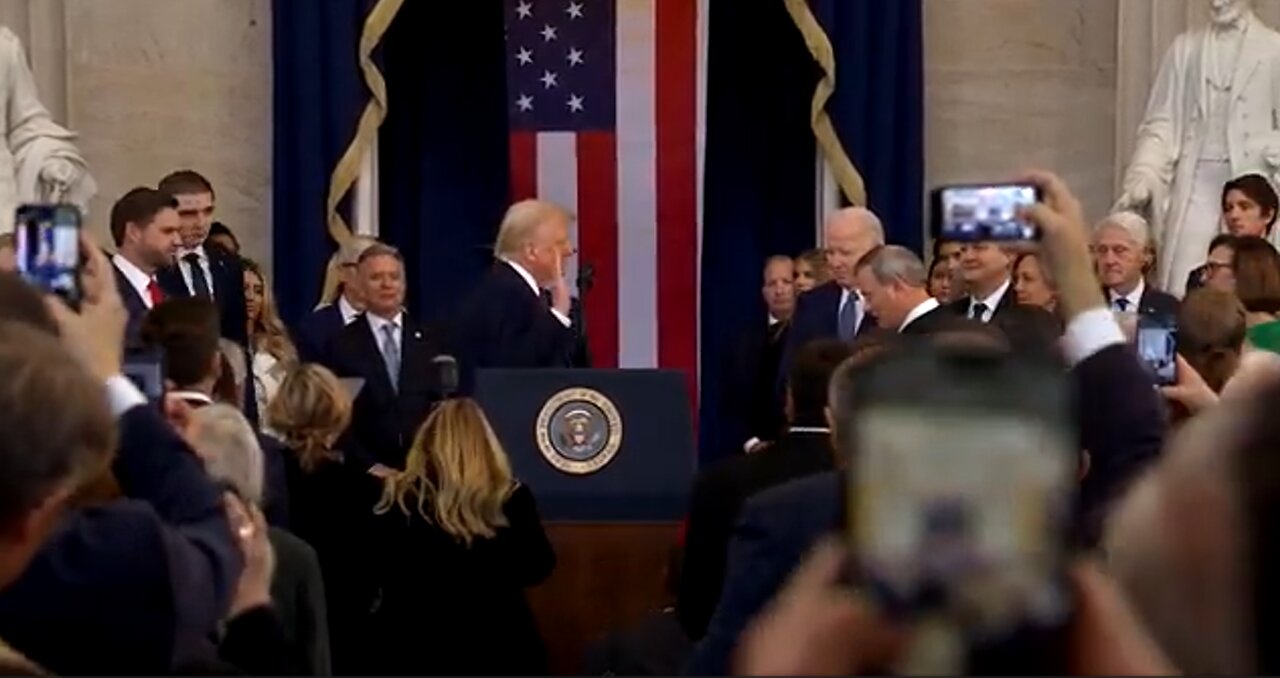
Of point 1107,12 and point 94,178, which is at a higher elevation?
point 1107,12

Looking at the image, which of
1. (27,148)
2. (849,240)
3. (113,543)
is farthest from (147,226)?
(113,543)

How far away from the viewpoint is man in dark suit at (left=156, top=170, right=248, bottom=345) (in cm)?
838

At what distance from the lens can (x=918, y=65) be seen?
1134 centimetres

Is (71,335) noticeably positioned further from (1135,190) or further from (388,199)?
(388,199)

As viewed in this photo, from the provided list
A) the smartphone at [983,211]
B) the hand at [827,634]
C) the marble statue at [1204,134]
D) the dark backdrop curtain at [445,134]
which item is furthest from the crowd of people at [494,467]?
the dark backdrop curtain at [445,134]

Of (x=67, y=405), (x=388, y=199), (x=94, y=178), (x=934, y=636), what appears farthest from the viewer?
(x=388, y=199)

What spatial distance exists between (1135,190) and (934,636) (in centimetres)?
930

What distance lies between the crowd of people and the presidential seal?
353 mm

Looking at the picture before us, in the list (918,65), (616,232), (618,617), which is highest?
(918,65)

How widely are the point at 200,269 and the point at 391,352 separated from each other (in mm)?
763

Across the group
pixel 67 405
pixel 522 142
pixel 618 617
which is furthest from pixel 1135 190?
pixel 67 405

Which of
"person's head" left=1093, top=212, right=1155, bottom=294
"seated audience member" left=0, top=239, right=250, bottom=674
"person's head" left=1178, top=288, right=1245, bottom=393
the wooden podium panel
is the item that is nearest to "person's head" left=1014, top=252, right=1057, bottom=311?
"person's head" left=1093, top=212, right=1155, bottom=294

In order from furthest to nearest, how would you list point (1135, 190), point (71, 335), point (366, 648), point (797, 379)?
point (1135, 190) < point (366, 648) < point (797, 379) < point (71, 335)

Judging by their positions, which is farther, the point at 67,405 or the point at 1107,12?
the point at 1107,12
